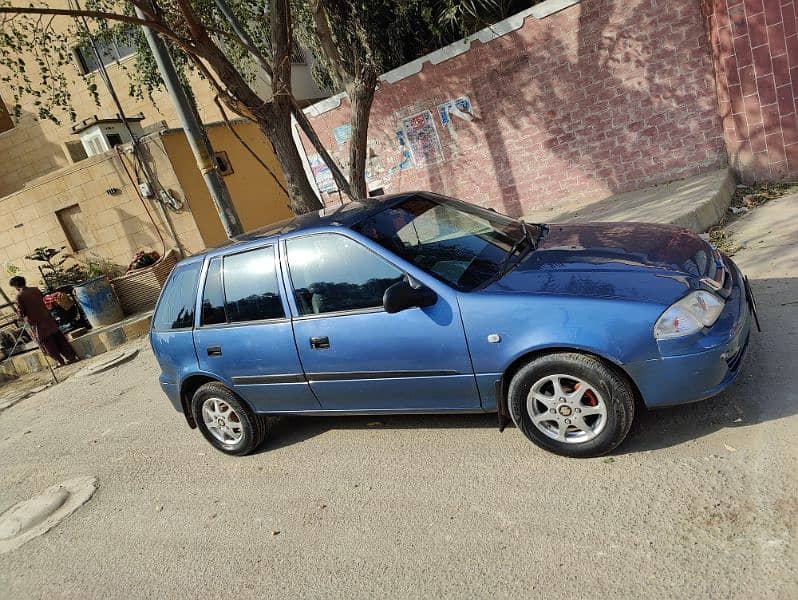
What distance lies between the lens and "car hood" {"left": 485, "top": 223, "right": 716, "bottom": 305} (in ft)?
10.3

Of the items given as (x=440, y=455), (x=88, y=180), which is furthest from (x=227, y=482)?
(x=88, y=180)

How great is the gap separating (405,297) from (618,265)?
125 centimetres

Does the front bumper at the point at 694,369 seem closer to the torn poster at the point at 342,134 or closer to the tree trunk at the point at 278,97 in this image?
the tree trunk at the point at 278,97

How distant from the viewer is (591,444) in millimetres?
3238

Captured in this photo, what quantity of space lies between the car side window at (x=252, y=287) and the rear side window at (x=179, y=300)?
1.33 feet

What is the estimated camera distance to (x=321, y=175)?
38.7ft

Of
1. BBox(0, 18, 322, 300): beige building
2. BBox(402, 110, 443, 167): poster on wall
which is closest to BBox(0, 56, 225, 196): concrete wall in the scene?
BBox(0, 18, 322, 300): beige building

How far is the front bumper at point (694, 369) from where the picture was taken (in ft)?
9.75

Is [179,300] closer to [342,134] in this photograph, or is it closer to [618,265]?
[618,265]

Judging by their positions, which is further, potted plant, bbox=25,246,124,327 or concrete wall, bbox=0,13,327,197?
concrete wall, bbox=0,13,327,197

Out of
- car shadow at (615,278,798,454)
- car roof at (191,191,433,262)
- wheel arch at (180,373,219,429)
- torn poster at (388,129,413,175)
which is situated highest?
torn poster at (388,129,413,175)

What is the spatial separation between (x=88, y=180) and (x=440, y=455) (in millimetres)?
13232

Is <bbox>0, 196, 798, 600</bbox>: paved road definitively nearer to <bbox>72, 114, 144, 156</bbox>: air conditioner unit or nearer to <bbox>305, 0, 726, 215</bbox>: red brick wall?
<bbox>305, 0, 726, 215</bbox>: red brick wall

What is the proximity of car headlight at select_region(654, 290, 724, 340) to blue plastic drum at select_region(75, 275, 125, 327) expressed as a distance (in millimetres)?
11958
